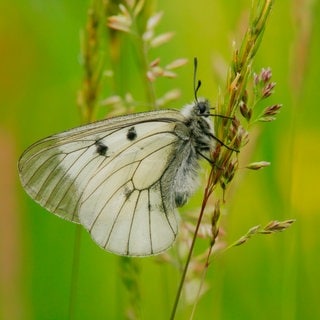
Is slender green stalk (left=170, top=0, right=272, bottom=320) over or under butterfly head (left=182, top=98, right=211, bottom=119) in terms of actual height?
under

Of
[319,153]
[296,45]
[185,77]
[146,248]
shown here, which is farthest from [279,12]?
[146,248]

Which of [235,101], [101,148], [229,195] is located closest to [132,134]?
[101,148]

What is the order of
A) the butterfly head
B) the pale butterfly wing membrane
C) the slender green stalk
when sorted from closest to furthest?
1. the slender green stalk
2. the pale butterfly wing membrane
3. the butterfly head

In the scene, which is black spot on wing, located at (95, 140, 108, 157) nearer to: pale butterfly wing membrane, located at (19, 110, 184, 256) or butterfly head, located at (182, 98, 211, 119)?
pale butterfly wing membrane, located at (19, 110, 184, 256)

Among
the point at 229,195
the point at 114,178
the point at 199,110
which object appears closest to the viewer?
the point at 229,195

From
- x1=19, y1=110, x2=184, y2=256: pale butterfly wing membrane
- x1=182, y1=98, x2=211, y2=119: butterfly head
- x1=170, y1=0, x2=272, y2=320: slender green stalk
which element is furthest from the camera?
x1=182, y1=98, x2=211, y2=119: butterfly head

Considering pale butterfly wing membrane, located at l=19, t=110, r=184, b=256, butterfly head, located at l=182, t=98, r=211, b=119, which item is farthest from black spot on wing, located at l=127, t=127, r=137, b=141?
butterfly head, located at l=182, t=98, r=211, b=119

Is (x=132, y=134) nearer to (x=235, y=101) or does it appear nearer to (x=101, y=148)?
(x=101, y=148)

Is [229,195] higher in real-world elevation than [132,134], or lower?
lower
